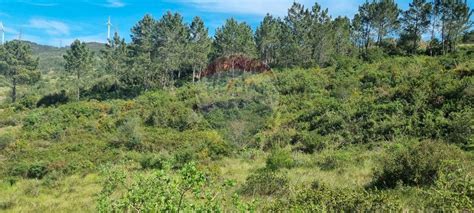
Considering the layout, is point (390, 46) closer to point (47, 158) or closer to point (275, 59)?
point (275, 59)

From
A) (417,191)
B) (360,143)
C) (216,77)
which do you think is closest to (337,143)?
(360,143)

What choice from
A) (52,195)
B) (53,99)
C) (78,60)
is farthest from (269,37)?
(52,195)

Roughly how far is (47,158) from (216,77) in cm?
3026

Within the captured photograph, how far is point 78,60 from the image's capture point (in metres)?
60.6

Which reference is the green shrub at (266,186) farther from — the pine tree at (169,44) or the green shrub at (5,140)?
the pine tree at (169,44)

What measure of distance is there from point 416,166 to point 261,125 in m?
18.3

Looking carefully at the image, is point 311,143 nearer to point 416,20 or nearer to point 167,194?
point 167,194

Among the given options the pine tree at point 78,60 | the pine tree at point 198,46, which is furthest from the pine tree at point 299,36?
the pine tree at point 78,60

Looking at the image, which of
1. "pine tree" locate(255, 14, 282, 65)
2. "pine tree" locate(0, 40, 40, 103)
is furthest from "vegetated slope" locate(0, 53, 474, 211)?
"pine tree" locate(0, 40, 40, 103)

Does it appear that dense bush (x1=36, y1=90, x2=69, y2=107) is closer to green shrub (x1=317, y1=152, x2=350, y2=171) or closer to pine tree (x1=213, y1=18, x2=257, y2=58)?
pine tree (x1=213, y1=18, x2=257, y2=58)

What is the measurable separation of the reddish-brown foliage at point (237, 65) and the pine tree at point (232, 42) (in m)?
1.31

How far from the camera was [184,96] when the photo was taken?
142 feet

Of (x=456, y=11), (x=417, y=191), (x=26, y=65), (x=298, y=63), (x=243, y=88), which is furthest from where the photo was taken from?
(x=26, y=65)

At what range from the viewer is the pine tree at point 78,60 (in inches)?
2382
